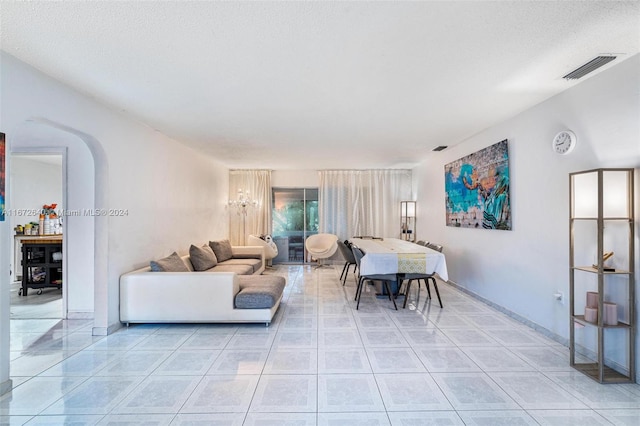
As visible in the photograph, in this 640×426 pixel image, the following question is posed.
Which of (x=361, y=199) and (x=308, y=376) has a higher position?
(x=361, y=199)

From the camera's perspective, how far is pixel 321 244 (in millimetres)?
7129

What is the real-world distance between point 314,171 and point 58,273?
18.0ft

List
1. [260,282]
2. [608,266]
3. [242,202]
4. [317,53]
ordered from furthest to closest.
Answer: [242,202] → [260,282] → [608,266] → [317,53]

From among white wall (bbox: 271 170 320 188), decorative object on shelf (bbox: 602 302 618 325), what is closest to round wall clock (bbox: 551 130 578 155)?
decorative object on shelf (bbox: 602 302 618 325)

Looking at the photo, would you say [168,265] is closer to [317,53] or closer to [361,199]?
[317,53]

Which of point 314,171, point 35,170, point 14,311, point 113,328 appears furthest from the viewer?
point 314,171

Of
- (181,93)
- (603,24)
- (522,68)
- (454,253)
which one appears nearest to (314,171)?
(454,253)

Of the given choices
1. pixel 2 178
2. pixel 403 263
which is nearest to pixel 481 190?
pixel 403 263

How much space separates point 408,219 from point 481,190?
10.7 feet

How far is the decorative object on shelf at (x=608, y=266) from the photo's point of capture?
2205mm

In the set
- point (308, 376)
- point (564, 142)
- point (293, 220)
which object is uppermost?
point (564, 142)

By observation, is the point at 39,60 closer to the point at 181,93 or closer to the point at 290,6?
the point at 181,93

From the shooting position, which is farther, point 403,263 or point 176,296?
point 403,263

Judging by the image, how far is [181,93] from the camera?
9.12ft
